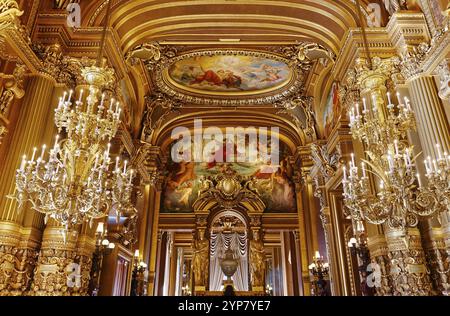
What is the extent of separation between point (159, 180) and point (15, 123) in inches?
358

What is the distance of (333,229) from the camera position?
1073 centimetres

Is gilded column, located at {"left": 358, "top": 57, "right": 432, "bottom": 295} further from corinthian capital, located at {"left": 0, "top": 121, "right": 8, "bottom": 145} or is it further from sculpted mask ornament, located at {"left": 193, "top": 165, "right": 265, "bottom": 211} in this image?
sculpted mask ornament, located at {"left": 193, "top": 165, "right": 265, "bottom": 211}

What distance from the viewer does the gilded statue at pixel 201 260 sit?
13719 millimetres

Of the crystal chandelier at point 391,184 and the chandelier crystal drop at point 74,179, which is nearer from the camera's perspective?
the crystal chandelier at point 391,184

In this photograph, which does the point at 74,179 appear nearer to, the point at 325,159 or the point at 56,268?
the point at 56,268

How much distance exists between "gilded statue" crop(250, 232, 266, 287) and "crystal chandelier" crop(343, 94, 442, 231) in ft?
31.6

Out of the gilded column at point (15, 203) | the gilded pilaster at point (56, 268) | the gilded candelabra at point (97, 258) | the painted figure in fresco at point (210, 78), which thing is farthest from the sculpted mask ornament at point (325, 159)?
the gilded column at point (15, 203)

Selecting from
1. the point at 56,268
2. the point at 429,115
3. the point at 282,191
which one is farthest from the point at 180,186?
the point at 429,115

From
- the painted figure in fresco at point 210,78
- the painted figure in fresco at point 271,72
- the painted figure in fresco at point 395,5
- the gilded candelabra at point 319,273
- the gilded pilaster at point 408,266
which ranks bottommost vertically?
the gilded pilaster at point 408,266

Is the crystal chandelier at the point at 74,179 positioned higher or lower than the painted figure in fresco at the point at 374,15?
lower

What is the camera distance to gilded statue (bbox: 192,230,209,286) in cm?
1372

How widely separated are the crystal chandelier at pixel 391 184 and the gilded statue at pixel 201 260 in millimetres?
9964

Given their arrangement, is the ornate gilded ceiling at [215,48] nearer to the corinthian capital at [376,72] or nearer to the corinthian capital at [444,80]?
the corinthian capital at [376,72]

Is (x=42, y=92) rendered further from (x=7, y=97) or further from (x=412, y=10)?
(x=412, y=10)
